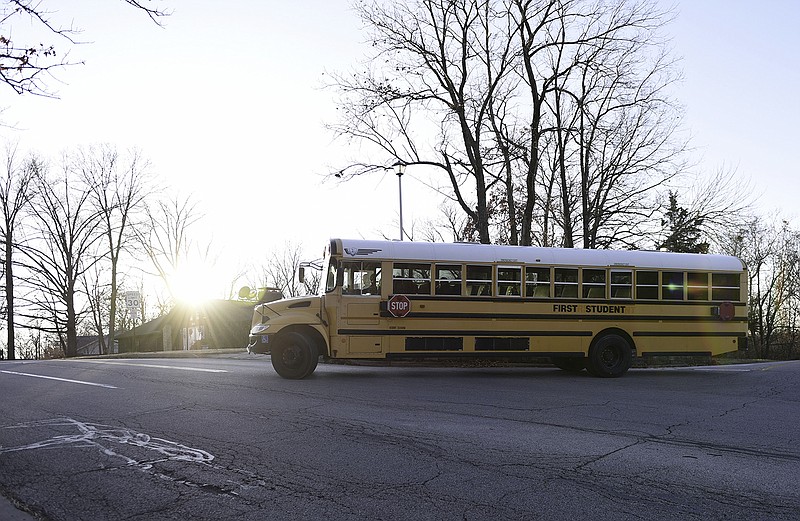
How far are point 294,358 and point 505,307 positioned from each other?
4.72 metres

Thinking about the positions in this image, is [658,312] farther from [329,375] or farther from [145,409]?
[145,409]

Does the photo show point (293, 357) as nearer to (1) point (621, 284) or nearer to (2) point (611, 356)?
(2) point (611, 356)

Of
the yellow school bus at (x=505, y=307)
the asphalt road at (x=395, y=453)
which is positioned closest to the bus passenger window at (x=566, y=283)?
the yellow school bus at (x=505, y=307)

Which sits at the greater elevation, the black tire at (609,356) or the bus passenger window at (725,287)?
the bus passenger window at (725,287)

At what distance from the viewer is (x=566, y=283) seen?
53.6 feet

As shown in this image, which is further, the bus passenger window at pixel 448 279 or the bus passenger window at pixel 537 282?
the bus passenger window at pixel 537 282

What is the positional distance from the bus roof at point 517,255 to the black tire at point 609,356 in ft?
5.71

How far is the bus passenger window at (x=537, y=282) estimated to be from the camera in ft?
52.9

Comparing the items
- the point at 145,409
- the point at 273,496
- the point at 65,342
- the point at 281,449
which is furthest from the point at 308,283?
the point at 65,342

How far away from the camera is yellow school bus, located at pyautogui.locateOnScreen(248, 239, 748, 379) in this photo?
1503cm

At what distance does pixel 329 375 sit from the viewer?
51.8 ft

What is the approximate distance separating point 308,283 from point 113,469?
10902 millimetres

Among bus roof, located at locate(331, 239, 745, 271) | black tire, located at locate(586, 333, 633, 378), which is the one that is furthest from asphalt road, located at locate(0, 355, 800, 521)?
bus roof, located at locate(331, 239, 745, 271)

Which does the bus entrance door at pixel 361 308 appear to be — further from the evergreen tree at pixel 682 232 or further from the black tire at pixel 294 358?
the evergreen tree at pixel 682 232
